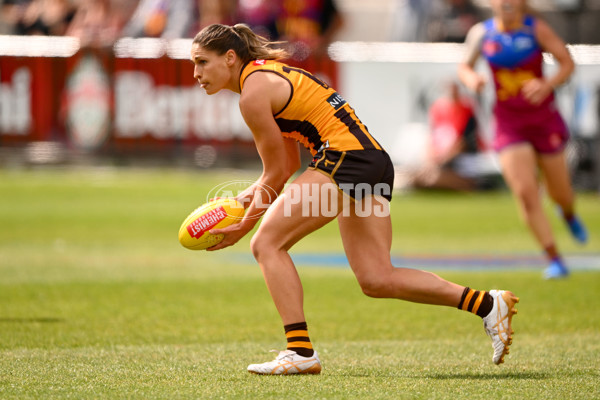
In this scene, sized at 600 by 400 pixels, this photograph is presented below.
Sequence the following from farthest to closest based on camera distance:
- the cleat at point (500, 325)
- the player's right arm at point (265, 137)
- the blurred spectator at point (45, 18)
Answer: the blurred spectator at point (45, 18) → the cleat at point (500, 325) → the player's right arm at point (265, 137)

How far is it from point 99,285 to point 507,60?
4529mm

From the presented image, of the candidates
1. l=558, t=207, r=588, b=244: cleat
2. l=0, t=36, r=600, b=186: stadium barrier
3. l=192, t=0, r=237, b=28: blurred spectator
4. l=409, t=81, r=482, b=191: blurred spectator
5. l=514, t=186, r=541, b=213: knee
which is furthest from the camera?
l=192, t=0, r=237, b=28: blurred spectator

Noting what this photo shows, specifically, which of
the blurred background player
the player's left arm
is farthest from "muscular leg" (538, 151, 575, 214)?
the player's left arm

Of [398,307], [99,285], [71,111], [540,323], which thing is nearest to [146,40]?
[71,111]

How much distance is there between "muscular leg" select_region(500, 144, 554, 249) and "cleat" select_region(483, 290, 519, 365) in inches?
148

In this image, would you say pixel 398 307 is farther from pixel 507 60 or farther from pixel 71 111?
pixel 71 111

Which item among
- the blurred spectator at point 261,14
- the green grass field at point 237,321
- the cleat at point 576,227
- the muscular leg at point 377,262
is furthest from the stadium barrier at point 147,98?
the muscular leg at point 377,262

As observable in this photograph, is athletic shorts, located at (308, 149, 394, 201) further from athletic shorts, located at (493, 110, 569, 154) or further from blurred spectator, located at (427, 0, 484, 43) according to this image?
blurred spectator, located at (427, 0, 484, 43)

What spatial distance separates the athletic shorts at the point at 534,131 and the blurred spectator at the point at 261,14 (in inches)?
400

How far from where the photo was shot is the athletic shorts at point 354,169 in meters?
5.79

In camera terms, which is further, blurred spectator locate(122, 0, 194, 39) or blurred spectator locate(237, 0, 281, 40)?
blurred spectator locate(122, 0, 194, 39)

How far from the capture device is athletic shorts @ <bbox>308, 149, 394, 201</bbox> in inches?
228

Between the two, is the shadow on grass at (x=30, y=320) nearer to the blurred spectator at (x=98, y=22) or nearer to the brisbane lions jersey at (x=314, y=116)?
the brisbane lions jersey at (x=314, y=116)

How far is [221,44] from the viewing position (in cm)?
587
